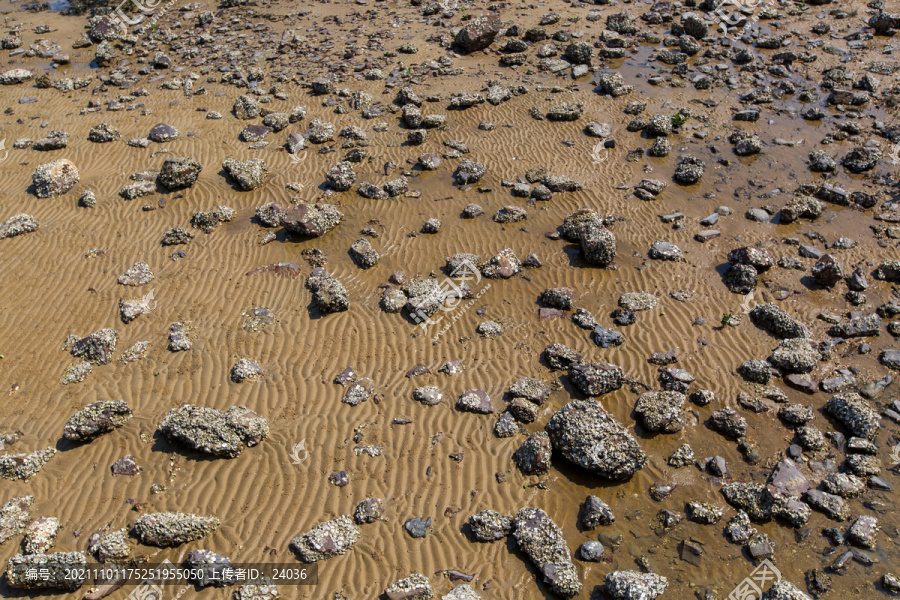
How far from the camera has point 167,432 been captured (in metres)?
8.41

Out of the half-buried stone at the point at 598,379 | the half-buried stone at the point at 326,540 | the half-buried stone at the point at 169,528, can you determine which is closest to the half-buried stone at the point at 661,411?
the half-buried stone at the point at 598,379

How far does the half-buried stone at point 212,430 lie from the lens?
8.27 meters

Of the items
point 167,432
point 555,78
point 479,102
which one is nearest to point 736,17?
point 555,78

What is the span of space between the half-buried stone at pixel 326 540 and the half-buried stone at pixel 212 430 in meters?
1.87

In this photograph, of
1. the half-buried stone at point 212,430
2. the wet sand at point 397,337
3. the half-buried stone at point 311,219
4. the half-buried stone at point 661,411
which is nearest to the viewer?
the wet sand at point 397,337

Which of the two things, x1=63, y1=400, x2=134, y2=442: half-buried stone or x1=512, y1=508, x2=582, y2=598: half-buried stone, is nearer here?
x1=512, y1=508, x2=582, y2=598: half-buried stone

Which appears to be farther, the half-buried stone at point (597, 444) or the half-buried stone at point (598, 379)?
the half-buried stone at point (598, 379)

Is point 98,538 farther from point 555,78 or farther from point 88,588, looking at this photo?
point 555,78

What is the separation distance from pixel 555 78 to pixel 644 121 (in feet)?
12.9

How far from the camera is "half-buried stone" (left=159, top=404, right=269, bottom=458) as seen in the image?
27.1 ft

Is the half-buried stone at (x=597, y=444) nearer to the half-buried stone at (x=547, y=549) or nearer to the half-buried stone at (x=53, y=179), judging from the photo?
the half-buried stone at (x=547, y=549)

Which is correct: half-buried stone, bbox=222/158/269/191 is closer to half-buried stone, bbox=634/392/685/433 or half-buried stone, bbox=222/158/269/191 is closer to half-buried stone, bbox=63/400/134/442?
half-buried stone, bbox=63/400/134/442

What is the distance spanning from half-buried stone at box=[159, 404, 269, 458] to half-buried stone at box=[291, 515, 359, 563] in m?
1.87

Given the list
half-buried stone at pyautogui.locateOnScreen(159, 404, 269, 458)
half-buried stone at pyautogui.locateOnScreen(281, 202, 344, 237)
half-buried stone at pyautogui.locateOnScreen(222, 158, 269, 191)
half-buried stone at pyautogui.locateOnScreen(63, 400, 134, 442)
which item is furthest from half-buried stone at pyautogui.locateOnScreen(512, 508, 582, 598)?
half-buried stone at pyautogui.locateOnScreen(222, 158, 269, 191)
